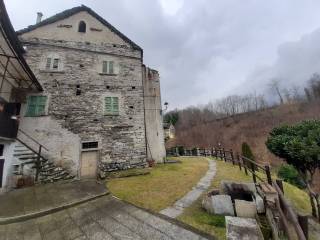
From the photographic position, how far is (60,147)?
11.3 metres

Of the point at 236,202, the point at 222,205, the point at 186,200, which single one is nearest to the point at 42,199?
the point at 186,200

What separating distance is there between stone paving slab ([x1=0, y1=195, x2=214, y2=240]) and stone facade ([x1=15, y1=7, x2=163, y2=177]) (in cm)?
600

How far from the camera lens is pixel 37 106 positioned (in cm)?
1155

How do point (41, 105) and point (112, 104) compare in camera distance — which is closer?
point (41, 105)

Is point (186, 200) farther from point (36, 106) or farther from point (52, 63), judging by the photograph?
point (52, 63)

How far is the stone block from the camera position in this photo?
16.5 feet

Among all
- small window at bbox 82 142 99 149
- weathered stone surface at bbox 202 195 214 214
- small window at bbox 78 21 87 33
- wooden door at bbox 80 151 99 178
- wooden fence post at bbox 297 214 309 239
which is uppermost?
small window at bbox 78 21 87 33

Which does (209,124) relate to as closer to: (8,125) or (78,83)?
(78,83)

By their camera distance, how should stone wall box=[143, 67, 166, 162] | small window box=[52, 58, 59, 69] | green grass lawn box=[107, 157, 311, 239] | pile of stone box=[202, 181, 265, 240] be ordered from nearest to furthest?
pile of stone box=[202, 181, 265, 240]
green grass lawn box=[107, 157, 311, 239]
small window box=[52, 58, 59, 69]
stone wall box=[143, 67, 166, 162]

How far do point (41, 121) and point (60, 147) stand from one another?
1.97 m

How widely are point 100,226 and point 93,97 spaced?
30.6ft

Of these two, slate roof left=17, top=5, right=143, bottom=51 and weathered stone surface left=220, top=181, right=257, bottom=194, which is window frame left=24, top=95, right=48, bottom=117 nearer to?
slate roof left=17, top=5, right=143, bottom=51

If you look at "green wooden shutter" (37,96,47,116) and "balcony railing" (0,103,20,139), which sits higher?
"green wooden shutter" (37,96,47,116)

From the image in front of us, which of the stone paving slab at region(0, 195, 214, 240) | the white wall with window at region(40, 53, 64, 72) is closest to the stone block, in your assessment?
the stone paving slab at region(0, 195, 214, 240)
